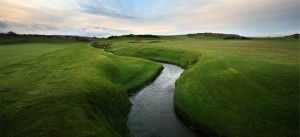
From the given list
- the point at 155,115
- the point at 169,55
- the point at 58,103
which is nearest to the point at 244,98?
the point at 155,115

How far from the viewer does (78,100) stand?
2769cm

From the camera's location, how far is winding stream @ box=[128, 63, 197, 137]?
28694 mm

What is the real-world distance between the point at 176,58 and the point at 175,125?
53672mm

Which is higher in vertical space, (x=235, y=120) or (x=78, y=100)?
(x=78, y=100)

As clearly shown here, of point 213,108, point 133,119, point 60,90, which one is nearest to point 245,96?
point 213,108

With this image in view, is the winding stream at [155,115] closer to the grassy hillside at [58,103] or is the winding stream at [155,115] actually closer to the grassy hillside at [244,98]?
the grassy hillside at [58,103]

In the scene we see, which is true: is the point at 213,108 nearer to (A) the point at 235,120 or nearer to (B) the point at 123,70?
(A) the point at 235,120

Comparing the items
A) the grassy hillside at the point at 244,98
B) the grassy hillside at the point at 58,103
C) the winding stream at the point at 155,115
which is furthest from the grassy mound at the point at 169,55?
the grassy hillside at the point at 58,103

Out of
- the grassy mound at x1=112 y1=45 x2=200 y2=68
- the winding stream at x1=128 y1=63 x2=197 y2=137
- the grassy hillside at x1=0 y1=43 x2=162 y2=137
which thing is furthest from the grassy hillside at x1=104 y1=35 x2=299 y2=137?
the grassy mound at x1=112 y1=45 x2=200 y2=68

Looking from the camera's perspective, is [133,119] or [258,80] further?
[258,80]

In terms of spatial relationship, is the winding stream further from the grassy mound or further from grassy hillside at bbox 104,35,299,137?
the grassy mound

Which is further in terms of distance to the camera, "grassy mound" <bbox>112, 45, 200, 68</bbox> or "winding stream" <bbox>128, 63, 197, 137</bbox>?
"grassy mound" <bbox>112, 45, 200, 68</bbox>

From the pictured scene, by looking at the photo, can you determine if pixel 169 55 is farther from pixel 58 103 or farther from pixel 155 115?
pixel 58 103

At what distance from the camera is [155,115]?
3381 centimetres
